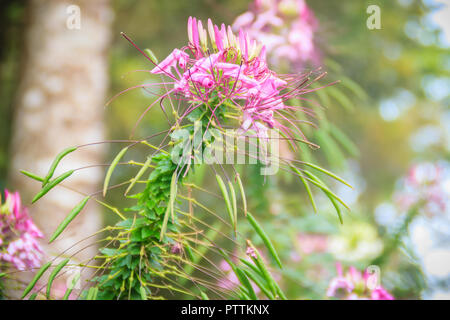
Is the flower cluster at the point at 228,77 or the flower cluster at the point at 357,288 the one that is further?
the flower cluster at the point at 357,288

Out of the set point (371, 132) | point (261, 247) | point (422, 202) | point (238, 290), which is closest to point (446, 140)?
point (371, 132)

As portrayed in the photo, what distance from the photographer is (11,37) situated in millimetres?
2959

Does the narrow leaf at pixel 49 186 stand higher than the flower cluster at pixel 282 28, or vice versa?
the flower cluster at pixel 282 28

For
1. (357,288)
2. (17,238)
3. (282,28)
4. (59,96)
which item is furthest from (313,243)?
(17,238)

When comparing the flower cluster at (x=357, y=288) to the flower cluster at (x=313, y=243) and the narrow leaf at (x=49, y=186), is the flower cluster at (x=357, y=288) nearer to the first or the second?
the narrow leaf at (x=49, y=186)

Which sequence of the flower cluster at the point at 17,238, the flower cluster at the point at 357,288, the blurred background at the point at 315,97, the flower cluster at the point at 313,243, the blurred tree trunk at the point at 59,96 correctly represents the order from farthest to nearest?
the flower cluster at the point at 313,243
the blurred tree trunk at the point at 59,96
the blurred background at the point at 315,97
the flower cluster at the point at 357,288
the flower cluster at the point at 17,238

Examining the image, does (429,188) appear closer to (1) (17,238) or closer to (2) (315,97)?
(2) (315,97)

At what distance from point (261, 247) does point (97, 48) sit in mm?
1555

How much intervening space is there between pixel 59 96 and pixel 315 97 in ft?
4.79

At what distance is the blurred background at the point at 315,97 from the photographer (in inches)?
67.3

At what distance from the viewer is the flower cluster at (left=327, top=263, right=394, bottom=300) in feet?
3.42

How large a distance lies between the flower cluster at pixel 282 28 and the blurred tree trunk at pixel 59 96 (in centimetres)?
Result: 102

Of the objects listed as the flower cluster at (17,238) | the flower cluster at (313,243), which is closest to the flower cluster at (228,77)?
the flower cluster at (17,238)

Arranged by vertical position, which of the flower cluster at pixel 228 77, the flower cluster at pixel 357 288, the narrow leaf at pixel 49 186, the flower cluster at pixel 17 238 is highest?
the flower cluster at pixel 228 77
